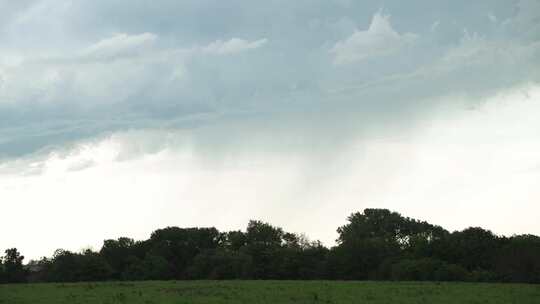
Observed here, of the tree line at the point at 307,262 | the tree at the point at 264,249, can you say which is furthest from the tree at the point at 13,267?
the tree at the point at 264,249

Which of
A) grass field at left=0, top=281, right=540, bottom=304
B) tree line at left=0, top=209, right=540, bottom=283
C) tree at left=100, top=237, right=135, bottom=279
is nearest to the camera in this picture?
grass field at left=0, top=281, right=540, bottom=304

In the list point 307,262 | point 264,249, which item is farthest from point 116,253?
point 307,262

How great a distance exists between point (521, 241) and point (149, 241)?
60.9 m

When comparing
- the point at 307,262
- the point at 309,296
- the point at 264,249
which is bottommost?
the point at 309,296

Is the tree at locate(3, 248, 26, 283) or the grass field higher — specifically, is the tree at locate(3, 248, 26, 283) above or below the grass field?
above

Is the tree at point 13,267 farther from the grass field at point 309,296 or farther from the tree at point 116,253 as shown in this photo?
the grass field at point 309,296

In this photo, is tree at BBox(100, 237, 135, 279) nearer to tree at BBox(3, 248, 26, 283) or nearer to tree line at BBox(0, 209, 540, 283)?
tree line at BBox(0, 209, 540, 283)

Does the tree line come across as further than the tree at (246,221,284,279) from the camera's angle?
No

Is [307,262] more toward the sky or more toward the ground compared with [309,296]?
more toward the sky

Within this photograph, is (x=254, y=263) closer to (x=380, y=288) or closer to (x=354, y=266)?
(x=354, y=266)

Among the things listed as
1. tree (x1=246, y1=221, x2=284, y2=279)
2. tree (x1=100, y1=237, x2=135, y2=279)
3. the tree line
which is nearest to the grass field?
the tree line

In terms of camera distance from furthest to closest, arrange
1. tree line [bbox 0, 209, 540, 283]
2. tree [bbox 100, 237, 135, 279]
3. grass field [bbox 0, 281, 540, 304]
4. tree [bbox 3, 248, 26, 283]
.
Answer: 1. tree [bbox 100, 237, 135, 279]
2. tree [bbox 3, 248, 26, 283]
3. tree line [bbox 0, 209, 540, 283]
4. grass field [bbox 0, 281, 540, 304]

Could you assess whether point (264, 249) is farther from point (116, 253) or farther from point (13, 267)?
point (13, 267)

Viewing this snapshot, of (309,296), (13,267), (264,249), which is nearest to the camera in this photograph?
(309,296)
